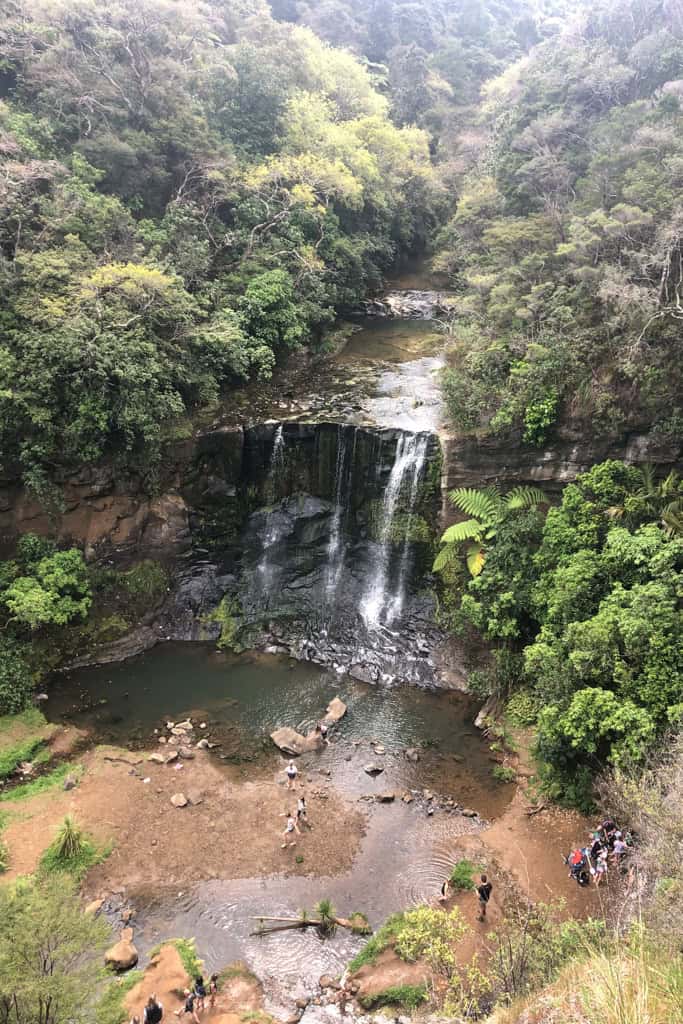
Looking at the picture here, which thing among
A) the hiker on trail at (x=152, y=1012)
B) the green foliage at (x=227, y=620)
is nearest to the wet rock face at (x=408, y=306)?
the green foliage at (x=227, y=620)

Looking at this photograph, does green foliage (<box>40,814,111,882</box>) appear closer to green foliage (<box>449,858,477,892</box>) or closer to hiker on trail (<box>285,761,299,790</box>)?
hiker on trail (<box>285,761,299,790</box>)

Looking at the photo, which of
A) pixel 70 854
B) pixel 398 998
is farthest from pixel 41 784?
pixel 398 998

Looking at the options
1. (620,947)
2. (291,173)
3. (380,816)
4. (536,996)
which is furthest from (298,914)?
(291,173)

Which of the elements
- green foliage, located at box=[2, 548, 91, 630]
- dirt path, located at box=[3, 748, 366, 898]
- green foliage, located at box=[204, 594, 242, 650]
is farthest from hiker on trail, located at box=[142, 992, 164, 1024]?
green foliage, located at box=[204, 594, 242, 650]

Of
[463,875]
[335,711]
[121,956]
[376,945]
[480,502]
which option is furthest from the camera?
[480,502]

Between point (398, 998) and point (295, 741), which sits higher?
point (295, 741)

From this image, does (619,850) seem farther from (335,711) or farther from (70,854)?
(70,854)

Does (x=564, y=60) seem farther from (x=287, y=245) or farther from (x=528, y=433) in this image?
(x=528, y=433)
